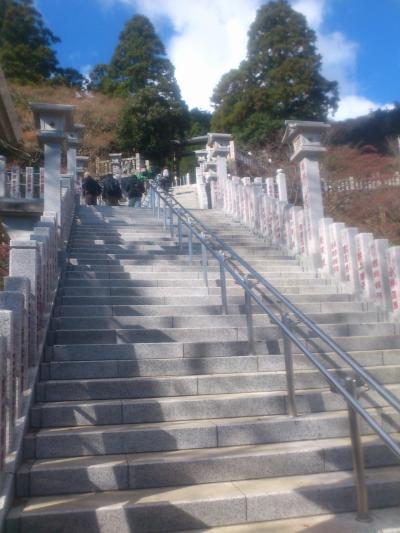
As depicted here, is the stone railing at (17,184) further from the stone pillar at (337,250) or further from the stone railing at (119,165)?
the stone railing at (119,165)

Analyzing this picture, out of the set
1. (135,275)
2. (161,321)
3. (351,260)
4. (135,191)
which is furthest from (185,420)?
(135,191)

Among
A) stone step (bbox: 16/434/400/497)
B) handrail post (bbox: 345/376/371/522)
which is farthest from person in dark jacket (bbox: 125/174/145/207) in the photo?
handrail post (bbox: 345/376/371/522)

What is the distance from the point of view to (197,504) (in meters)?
2.96

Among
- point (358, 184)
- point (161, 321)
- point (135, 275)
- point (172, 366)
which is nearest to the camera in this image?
point (172, 366)

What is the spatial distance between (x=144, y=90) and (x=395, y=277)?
80.9 ft

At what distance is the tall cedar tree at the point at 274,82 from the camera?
80.9 ft

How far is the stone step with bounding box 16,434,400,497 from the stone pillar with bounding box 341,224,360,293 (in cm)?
332

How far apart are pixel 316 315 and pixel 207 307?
128 centimetres

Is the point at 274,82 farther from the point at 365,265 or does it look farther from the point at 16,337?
the point at 16,337

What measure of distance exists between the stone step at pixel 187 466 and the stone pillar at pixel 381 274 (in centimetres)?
283

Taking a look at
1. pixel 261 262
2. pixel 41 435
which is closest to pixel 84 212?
pixel 261 262

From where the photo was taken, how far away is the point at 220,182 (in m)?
13.4

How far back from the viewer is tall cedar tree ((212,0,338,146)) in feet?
80.9

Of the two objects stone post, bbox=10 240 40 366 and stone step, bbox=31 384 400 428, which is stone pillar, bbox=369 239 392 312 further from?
stone post, bbox=10 240 40 366
